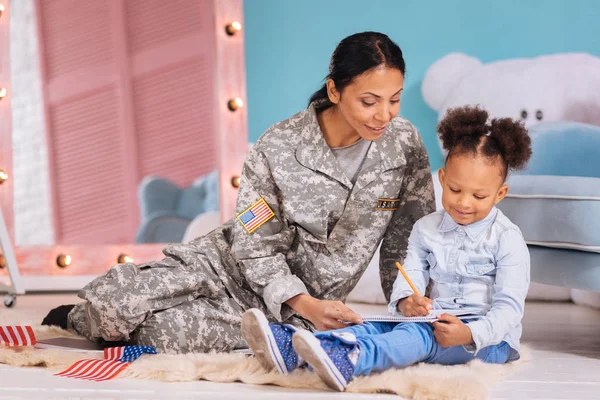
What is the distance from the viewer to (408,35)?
3.41m

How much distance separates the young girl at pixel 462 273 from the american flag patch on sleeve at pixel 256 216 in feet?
1.13

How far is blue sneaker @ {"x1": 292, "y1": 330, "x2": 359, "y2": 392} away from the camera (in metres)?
1.39

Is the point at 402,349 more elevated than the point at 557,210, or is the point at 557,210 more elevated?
the point at 557,210

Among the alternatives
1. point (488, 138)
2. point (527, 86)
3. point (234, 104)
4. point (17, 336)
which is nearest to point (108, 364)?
point (17, 336)

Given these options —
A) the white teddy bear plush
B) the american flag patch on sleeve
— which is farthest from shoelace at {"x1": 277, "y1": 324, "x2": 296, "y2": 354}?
the white teddy bear plush

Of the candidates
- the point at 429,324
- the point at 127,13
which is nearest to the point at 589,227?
the point at 429,324

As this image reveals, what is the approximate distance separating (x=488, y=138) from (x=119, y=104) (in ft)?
6.83

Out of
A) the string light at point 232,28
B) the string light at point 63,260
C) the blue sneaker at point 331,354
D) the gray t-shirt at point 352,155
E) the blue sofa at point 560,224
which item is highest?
the string light at point 232,28

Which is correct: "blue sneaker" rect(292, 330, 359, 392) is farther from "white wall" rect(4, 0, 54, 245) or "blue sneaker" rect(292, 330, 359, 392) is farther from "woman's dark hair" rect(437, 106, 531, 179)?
"white wall" rect(4, 0, 54, 245)

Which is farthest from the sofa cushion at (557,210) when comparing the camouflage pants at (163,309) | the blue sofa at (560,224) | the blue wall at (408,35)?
the blue wall at (408,35)

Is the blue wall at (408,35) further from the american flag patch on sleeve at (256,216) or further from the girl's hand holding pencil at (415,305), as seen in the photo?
the girl's hand holding pencil at (415,305)

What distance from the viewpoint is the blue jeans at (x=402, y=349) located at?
150 cm

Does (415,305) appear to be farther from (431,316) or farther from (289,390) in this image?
(289,390)

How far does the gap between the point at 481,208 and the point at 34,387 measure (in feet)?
3.17
